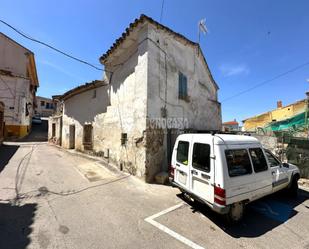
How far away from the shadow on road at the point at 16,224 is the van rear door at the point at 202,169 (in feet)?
11.2

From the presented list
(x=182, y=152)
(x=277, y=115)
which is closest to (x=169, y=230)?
(x=182, y=152)

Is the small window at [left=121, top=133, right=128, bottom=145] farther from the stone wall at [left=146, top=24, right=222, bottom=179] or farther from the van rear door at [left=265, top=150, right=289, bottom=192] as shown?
the van rear door at [left=265, top=150, right=289, bottom=192]

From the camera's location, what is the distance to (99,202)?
4.80 meters

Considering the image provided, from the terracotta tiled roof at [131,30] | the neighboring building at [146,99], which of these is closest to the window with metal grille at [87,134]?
the neighboring building at [146,99]

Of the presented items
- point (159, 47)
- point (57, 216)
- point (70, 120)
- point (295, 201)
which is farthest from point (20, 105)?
point (295, 201)

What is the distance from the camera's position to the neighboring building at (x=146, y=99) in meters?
6.95

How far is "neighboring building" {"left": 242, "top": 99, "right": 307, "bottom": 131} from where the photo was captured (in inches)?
782

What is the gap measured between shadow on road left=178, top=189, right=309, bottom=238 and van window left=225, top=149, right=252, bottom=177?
3.83 feet

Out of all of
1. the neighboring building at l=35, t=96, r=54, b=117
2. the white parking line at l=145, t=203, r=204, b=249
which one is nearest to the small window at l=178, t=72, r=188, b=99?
the white parking line at l=145, t=203, r=204, b=249

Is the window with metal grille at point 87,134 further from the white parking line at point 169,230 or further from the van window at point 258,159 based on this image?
the van window at point 258,159

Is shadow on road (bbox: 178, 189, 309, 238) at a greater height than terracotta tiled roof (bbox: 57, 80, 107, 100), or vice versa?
terracotta tiled roof (bbox: 57, 80, 107, 100)

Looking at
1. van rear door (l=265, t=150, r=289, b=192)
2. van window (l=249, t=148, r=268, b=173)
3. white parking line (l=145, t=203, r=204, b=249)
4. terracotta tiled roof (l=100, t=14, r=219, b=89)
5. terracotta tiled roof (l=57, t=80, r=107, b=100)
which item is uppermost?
terracotta tiled roof (l=100, t=14, r=219, b=89)

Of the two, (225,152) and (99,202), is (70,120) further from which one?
(225,152)

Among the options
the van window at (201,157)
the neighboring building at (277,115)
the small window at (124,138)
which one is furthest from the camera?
the neighboring building at (277,115)
